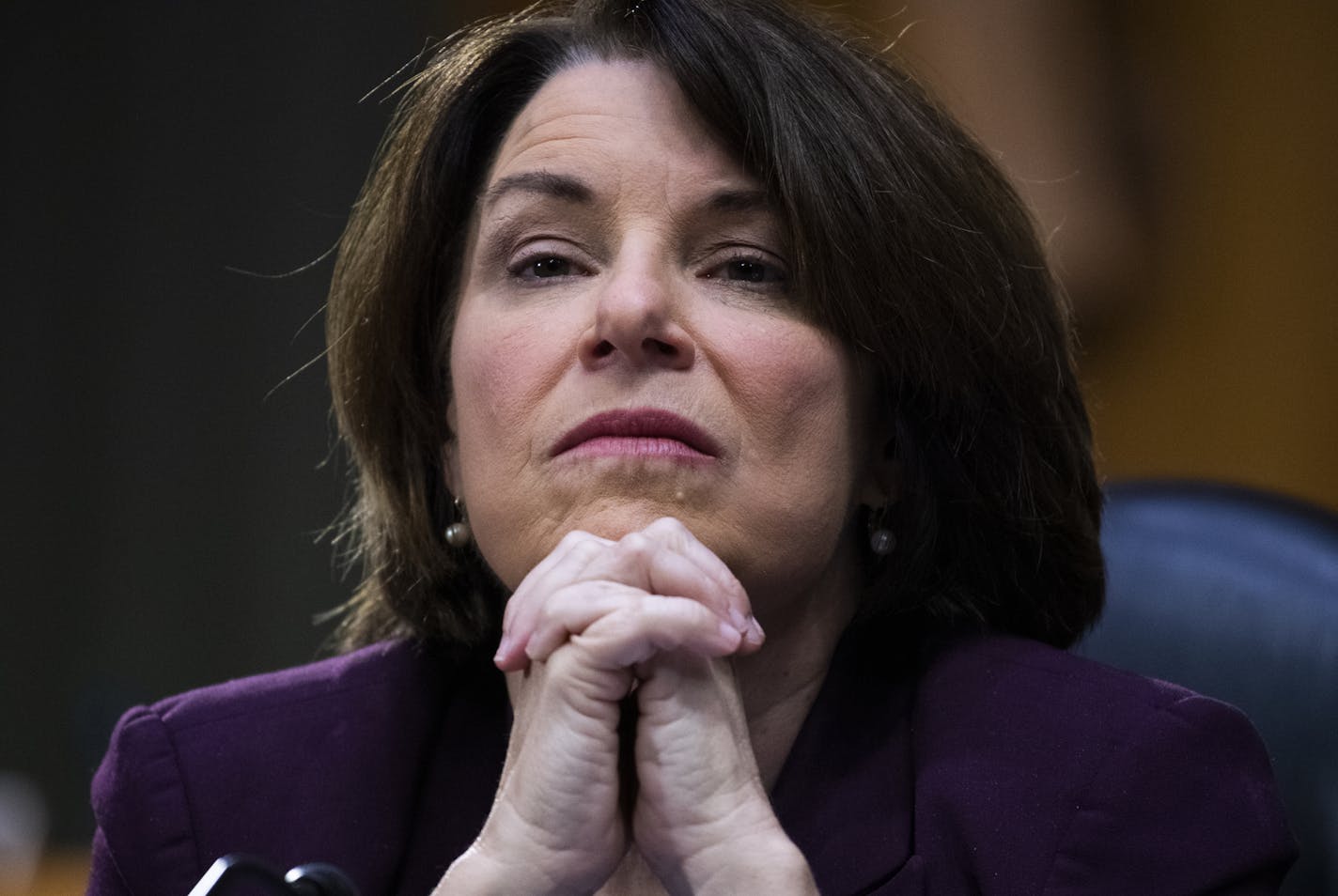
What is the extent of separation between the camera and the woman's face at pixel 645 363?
62.5 inches

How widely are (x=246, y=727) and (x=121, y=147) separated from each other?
310 centimetres

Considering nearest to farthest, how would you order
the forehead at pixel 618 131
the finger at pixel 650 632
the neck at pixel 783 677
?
the finger at pixel 650 632, the forehead at pixel 618 131, the neck at pixel 783 677

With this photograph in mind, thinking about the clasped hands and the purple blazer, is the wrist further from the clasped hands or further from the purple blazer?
the purple blazer

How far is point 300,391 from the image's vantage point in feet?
15.0

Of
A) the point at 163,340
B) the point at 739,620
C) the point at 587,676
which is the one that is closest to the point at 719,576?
the point at 739,620

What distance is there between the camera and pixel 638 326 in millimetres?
1571

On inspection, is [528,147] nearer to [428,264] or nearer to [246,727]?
[428,264]

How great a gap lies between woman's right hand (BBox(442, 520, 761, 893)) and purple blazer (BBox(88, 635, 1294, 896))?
301 millimetres

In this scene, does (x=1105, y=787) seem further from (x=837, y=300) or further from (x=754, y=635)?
(x=837, y=300)

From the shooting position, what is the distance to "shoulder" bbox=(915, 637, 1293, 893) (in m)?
1.49

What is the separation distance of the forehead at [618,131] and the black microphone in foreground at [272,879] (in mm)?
748

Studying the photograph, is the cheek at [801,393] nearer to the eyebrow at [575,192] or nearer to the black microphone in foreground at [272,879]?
the eyebrow at [575,192]

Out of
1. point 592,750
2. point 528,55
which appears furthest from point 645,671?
point 528,55

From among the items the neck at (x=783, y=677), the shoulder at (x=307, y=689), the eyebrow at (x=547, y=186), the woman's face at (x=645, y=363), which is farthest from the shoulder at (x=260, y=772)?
the eyebrow at (x=547, y=186)
